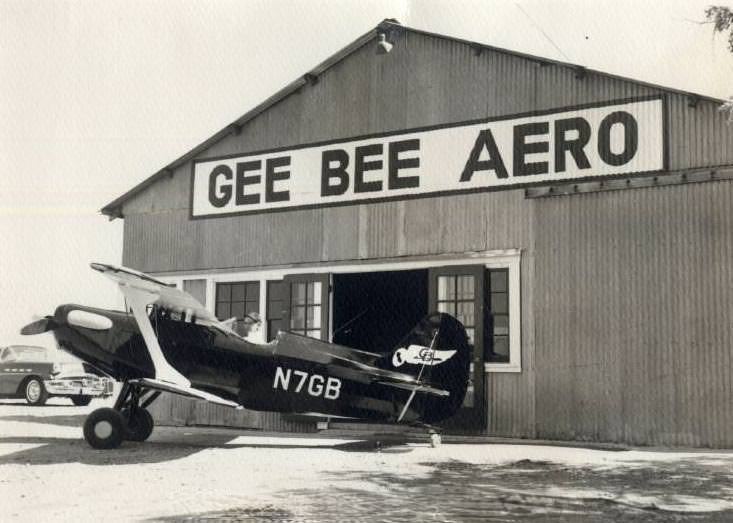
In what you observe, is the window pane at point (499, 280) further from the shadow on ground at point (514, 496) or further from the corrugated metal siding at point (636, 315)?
the shadow on ground at point (514, 496)

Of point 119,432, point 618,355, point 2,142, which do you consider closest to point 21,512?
point 2,142

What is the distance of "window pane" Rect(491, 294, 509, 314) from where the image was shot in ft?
40.0

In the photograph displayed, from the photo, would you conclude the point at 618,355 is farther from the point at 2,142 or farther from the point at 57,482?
the point at 2,142

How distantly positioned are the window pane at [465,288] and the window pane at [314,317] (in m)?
2.54

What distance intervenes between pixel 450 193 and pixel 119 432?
611 centimetres

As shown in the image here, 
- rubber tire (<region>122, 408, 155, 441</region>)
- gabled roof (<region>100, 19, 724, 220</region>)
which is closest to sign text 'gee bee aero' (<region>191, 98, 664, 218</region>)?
gabled roof (<region>100, 19, 724, 220</region>)

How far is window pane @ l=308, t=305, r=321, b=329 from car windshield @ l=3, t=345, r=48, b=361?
12.9m

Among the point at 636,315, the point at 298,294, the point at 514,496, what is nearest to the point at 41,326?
the point at 298,294

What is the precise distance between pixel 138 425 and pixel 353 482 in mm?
4722

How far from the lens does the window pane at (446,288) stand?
1255 cm

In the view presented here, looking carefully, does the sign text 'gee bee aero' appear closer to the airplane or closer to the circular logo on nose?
the airplane

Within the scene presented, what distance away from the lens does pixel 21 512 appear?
651cm

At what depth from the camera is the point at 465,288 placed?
1249 cm

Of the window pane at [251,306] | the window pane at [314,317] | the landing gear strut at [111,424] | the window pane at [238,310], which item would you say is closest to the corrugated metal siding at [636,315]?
the window pane at [314,317]
